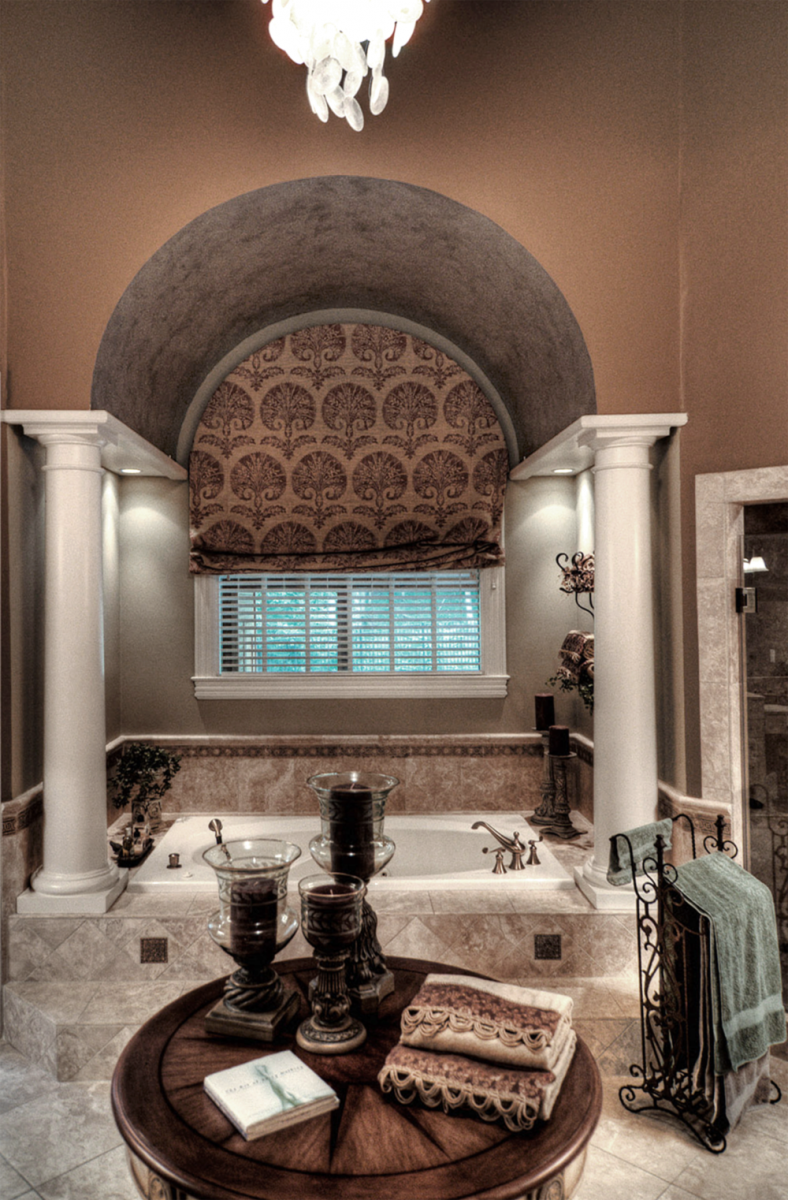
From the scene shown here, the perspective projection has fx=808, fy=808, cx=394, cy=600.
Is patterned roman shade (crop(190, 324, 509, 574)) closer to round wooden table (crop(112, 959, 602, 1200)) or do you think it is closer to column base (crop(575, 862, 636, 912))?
column base (crop(575, 862, 636, 912))

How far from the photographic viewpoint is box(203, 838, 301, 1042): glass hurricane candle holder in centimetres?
179

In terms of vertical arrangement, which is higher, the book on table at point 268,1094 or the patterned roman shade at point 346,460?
the patterned roman shade at point 346,460

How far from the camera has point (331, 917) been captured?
67.5 inches

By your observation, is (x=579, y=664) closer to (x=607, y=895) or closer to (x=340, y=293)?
(x=607, y=895)

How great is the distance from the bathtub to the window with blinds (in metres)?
0.88

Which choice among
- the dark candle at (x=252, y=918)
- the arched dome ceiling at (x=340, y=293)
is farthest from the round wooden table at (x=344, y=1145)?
the arched dome ceiling at (x=340, y=293)

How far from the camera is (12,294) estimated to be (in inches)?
131

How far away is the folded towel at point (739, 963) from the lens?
2.54 meters

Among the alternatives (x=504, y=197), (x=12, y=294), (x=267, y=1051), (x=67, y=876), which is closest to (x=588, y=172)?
(x=504, y=197)

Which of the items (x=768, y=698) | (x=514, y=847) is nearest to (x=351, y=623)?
(x=514, y=847)

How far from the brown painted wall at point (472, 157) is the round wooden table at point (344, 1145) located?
6.96 feet

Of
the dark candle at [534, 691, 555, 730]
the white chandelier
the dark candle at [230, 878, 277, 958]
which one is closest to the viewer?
the white chandelier

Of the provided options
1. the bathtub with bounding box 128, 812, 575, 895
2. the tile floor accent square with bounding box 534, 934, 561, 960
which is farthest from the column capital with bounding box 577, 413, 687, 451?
the tile floor accent square with bounding box 534, 934, 561, 960

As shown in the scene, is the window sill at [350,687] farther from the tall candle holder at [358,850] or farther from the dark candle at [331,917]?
the dark candle at [331,917]
